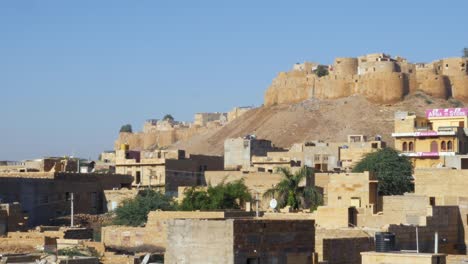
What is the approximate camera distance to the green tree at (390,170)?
3853 centimetres

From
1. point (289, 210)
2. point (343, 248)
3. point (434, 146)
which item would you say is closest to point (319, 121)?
point (434, 146)

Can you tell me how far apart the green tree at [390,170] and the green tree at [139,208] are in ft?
22.4

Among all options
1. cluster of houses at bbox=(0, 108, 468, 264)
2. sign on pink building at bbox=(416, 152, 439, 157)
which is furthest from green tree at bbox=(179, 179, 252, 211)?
sign on pink building at bbox=(416, 152, 439, 157)

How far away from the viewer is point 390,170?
1629 inches

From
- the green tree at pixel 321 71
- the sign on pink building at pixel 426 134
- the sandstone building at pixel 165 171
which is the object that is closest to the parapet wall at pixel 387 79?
the green tree at pixel 321 71

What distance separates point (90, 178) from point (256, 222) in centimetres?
2978

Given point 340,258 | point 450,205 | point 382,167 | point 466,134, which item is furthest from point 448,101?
point 340,258

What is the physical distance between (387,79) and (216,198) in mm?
69591

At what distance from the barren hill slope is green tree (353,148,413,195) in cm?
4895

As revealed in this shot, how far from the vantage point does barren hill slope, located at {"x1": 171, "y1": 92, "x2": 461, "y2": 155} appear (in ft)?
329

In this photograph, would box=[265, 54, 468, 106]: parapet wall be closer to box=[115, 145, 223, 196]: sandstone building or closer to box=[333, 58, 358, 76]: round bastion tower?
box=[333, 58, 358, 76]: round bastion tower

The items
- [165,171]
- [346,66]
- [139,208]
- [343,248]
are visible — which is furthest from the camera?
[346,66]

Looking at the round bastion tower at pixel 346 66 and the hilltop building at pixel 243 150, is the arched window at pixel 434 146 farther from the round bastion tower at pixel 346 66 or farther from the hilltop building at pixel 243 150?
the round bastion tower at pixel 346 66

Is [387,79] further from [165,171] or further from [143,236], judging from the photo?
[143,236]
